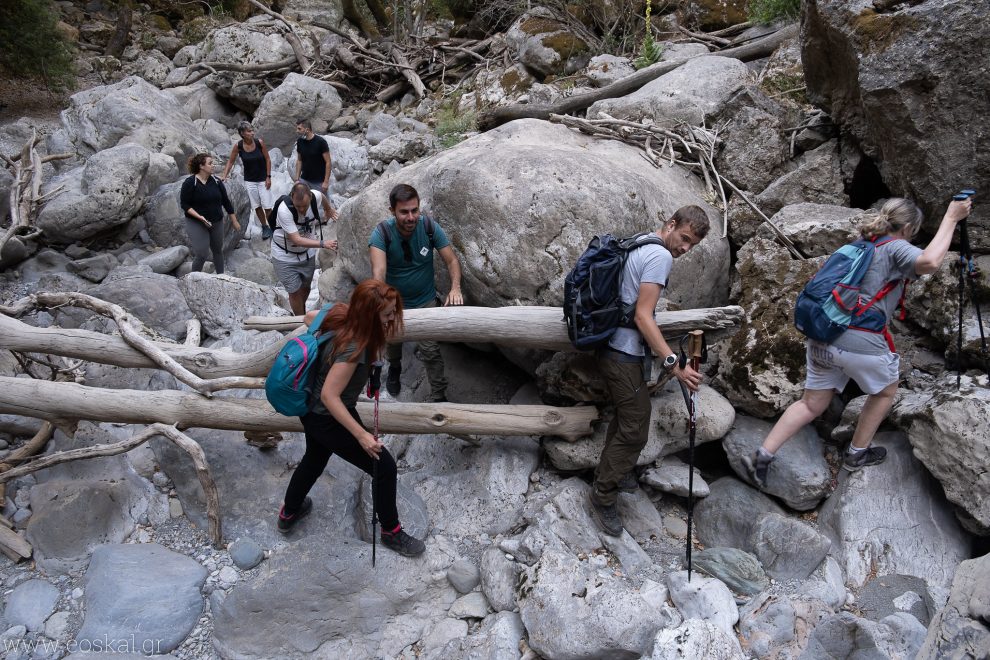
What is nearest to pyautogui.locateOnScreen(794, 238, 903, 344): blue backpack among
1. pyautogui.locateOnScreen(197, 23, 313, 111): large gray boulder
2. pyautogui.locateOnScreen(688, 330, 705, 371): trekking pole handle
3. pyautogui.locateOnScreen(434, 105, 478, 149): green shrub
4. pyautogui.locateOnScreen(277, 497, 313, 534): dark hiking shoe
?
pyautogui.locateOnScreen(688, 330, 705, 371): trekking pole handle

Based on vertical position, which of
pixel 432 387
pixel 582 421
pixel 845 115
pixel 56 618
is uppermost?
pixel 845 115

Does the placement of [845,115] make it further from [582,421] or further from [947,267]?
[582,421]

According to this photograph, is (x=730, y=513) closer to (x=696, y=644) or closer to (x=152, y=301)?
(x=696, y=644)

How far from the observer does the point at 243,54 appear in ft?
56.5

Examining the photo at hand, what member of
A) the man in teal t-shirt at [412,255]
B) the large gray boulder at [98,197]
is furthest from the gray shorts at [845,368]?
the large gray boulder at [98,197]

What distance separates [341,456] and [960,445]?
4280mm

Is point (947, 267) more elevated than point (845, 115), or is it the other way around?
point (845, 115)

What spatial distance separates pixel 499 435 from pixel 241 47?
51.4 feet

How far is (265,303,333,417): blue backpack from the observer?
167 inches

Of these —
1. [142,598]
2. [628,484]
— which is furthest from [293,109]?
[628,484]

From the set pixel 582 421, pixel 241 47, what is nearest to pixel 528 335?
pixel 582 421

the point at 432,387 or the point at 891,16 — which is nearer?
the point at 891,16

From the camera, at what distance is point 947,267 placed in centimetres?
549

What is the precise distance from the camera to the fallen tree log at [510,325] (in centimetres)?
509
